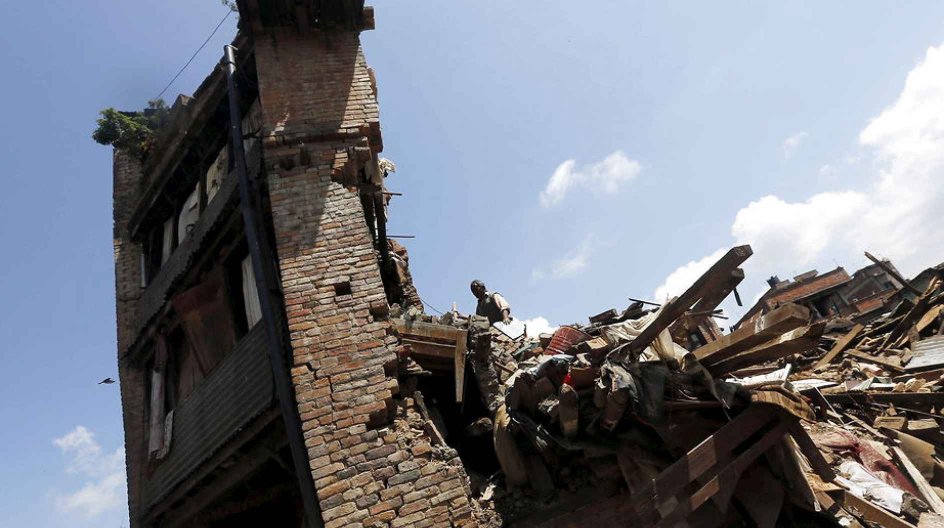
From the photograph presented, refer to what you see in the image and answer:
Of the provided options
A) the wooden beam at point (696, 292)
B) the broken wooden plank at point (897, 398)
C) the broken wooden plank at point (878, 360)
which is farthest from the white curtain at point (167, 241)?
the broken wooden plank at point (878, 360)

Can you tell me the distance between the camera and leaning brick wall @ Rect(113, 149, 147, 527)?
8086mm

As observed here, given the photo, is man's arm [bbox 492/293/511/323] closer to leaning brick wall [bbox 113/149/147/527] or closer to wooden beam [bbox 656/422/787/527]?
wooden beam [bbox 656/422/787/527]

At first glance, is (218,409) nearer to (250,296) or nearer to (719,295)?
(250,296)

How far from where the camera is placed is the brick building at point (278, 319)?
468 centimetres

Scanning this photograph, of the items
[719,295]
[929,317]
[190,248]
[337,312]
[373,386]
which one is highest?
[190,248]

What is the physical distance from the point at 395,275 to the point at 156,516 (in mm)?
5380

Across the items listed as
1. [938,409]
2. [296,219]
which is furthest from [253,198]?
[938,409]

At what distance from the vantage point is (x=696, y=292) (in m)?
4.27

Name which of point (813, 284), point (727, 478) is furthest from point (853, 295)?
point (727, 478)

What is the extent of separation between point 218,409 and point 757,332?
6530mm

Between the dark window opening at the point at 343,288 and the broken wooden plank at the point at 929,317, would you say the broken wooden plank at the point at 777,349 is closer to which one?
the dark window opening at the point at 343,288

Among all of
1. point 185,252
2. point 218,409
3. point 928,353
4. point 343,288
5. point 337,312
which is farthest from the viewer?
point 928,353

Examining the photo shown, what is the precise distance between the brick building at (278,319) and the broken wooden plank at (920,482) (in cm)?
591

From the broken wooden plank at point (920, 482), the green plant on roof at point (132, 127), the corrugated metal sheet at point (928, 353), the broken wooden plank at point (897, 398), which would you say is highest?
the green plant on roof at point (132, 127)
